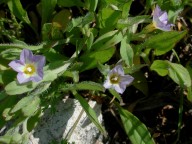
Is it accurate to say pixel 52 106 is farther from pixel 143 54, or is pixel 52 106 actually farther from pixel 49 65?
pixel 143 54

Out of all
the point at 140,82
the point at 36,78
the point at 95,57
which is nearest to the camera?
the point at 36,78

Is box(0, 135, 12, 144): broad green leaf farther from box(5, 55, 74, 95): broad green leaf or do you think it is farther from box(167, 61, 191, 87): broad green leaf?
box(167, 61, 191, 87): broad green leaf

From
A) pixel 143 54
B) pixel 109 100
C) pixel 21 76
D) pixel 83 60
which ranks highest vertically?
pixel 21 76

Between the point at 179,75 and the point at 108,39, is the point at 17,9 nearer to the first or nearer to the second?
the point at 108,39

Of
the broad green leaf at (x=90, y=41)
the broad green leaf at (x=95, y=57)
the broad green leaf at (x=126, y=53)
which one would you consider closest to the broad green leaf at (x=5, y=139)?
the broad green leaf at (x=95, y=57)

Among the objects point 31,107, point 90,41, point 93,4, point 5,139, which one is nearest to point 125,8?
point 93,4

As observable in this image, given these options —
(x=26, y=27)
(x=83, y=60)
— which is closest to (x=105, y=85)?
(x=83, y=60)
